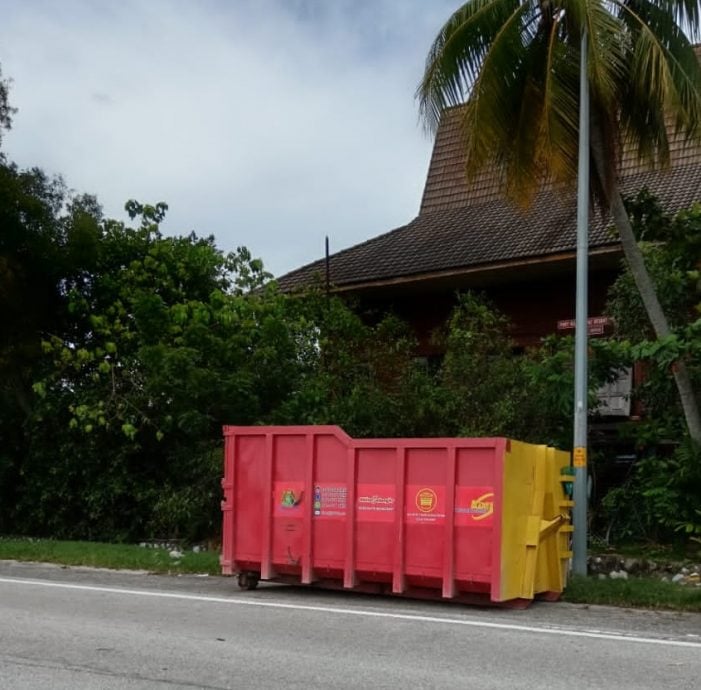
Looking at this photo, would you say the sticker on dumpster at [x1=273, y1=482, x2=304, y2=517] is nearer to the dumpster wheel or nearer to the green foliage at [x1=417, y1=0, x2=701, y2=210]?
the dumpster wheel

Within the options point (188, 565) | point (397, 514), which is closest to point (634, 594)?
point (397, 514)

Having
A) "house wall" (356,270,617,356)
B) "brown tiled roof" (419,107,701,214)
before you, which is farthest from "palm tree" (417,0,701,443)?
"brown tiled roof" (419,107,701,214)

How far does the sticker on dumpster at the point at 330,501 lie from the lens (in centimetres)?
1159

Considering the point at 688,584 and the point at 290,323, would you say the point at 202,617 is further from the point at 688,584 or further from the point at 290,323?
the point at 290,323

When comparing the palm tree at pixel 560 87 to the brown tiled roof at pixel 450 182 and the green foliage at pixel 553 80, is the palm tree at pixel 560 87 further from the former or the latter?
the brown tiled roof at pixel 450 182

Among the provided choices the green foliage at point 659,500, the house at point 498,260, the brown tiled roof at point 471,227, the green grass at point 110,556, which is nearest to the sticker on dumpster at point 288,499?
the green grass at point 110,556

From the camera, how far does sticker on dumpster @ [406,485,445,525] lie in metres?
11.0

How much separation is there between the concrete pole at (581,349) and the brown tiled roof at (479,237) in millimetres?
3880

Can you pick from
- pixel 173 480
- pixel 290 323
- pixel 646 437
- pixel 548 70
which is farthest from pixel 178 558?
pixel 548 70

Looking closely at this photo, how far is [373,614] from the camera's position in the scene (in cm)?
1011

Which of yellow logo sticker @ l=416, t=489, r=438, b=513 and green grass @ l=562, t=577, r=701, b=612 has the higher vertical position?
yellow logo sticker @ l=416, t=489, r=438, b=513

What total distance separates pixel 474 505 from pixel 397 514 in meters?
0.94

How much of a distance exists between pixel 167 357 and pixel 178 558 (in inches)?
153

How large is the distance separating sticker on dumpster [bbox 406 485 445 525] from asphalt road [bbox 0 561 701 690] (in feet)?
3.06
